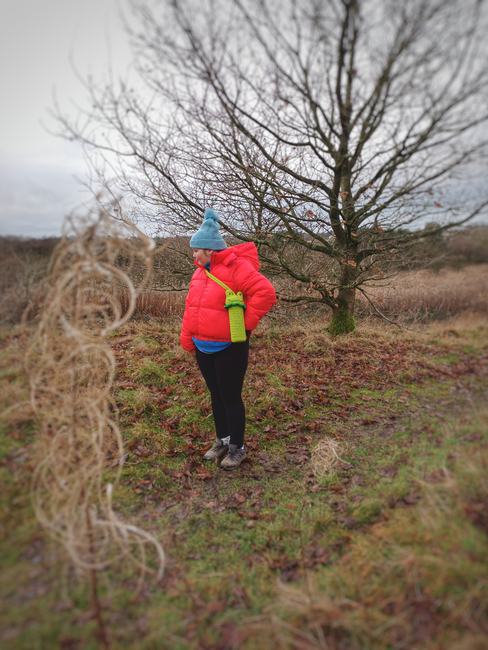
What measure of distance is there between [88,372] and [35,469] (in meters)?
0.87

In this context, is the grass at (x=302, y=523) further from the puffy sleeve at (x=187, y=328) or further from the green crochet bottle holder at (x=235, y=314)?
the green crochet bottle holder at (x=235, y=314)

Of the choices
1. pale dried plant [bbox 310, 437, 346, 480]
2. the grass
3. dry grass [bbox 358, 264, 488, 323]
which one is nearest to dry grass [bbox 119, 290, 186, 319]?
the grass

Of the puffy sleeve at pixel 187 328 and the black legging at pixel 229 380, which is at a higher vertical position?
the puffy sleeve at pixel 187 328

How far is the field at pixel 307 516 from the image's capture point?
164 centimetres

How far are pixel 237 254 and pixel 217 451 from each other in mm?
2123

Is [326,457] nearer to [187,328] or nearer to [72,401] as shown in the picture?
[187,328]

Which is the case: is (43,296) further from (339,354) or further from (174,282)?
(174,282)

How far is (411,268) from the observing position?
5363 millimetres

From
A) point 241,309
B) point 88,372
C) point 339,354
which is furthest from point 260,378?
point 88,372

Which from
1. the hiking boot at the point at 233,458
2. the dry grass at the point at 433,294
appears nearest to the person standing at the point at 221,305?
the hiking boot at the point at 233,458

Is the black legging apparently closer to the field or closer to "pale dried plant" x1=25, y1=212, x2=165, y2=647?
the field

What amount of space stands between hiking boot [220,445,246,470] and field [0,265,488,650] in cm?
9

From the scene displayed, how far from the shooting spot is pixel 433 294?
3.61 metres

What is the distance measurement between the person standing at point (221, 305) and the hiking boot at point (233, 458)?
1.24 ft
